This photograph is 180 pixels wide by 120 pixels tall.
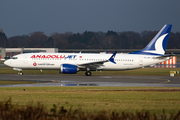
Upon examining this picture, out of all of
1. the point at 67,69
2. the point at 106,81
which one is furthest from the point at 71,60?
the point at 106,81

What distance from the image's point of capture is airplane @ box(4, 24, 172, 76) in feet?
129

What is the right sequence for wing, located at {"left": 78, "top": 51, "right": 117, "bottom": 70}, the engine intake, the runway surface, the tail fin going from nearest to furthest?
the runway surface < the engine intake < wing, located at {"left": 78, "top": 51, "right": 117, "bottom": 70} < the tail fin

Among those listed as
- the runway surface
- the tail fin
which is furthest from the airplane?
the runway surface

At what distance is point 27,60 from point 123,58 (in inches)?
564

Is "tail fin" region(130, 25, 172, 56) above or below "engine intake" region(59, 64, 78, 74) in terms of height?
above

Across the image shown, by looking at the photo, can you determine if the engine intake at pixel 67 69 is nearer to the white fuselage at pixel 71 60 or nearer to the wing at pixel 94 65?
the white fuselage at pixel 71 60

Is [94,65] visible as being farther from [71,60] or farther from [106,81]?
[106,81]

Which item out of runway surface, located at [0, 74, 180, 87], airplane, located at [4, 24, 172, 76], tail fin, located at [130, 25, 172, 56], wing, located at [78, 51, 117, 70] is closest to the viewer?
runway surface, located at [0, 74, 180, 87]

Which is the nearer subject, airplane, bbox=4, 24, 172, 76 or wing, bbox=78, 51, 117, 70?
airplane, bbox=4, 24, 172, 76

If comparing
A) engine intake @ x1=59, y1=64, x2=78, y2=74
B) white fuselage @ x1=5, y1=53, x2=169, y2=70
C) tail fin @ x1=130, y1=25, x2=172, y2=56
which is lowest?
engine intake @ x1=59, y1=64, x2=78, y2=74

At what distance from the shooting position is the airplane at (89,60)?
39438mm

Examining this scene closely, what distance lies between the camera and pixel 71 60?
40000 mm

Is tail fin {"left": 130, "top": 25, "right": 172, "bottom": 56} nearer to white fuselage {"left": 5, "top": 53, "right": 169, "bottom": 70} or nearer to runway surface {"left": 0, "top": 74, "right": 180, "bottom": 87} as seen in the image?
white fuselage {"left": 5, "top": 53, "right": 169, "bottom": 70}

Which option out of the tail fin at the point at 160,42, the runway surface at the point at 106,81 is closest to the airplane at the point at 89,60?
the tail fin at the point at 160,42
